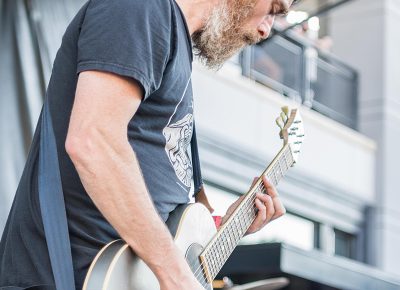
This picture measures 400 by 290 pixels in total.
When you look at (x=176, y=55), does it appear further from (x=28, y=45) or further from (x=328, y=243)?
(x=328, y=243)

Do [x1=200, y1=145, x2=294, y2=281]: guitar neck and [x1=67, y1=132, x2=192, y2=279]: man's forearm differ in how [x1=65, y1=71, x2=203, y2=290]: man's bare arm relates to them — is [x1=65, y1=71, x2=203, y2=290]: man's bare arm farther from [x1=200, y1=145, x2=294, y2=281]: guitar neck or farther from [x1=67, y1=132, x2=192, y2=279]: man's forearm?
[x1=200, y1=145, x2=294, y2=281]: guitar neck

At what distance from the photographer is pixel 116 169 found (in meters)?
2.35

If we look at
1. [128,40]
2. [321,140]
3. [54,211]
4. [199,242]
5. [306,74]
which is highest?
[128,40]

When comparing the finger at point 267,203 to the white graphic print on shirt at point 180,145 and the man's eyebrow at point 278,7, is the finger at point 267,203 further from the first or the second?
the man's eyebrow at point 278,7

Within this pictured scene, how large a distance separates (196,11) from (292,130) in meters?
0.87

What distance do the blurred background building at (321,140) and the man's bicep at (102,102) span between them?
22.9ft

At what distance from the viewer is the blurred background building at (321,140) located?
412 inches

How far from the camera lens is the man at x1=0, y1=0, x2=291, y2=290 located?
7.73 feet

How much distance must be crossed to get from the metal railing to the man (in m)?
9.18

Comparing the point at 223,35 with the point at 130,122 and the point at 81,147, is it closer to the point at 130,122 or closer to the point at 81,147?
the point at 130,122

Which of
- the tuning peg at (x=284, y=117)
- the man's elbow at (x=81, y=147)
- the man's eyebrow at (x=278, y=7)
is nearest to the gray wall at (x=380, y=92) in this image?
the tuning peg at (x=284, y=117)

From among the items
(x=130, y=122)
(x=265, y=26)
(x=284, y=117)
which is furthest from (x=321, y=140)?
(x=130, y=122)

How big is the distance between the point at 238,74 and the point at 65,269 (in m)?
9.39

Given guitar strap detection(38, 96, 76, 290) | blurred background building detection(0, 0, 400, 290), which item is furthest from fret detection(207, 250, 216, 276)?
blurred background building detection(0, 0, 400, 290)
